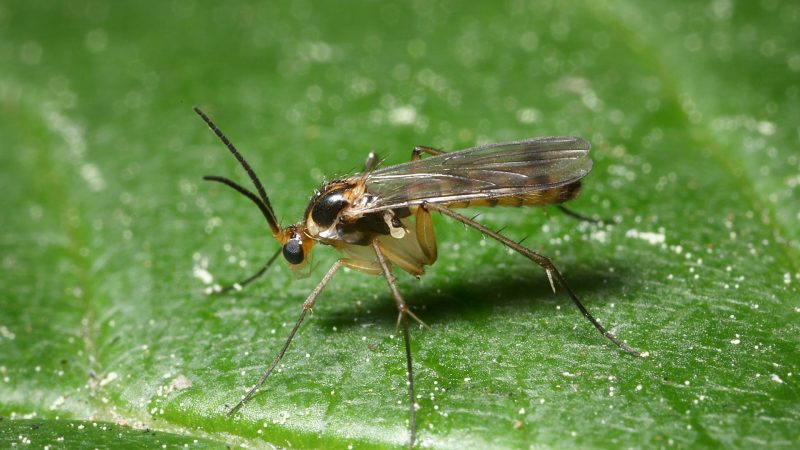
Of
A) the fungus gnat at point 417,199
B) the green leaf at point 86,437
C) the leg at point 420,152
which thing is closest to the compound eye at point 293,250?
the fungus gnat at point 417,199

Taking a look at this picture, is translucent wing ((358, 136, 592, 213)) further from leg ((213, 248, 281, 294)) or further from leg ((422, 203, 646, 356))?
leg ((213, 248, 281, 294))

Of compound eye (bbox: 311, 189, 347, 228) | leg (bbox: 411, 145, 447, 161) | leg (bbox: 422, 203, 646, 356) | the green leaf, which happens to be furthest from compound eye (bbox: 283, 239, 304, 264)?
the green leaf

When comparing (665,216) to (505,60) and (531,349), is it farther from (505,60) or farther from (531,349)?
(505,60)

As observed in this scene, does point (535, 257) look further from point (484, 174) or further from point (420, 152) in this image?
point (420, 152)

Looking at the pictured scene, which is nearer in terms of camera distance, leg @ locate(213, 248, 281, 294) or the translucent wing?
the translucent wing

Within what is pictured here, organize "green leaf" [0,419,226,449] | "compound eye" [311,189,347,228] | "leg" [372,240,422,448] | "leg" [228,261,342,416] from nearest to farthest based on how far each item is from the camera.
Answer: "leg" [372,240,422,448] < "green leaf" [0,419,226,449] < "leg" [228,261,342,416] < "compound eye" [311,189,347,228]

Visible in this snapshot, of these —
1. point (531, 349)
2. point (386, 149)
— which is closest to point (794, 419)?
point (531, 349)

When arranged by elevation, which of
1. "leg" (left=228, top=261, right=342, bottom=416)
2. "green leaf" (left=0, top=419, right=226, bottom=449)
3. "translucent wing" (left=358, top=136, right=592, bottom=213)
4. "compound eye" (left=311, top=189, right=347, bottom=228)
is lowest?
"green leaf" (left=0, top=419, right=226, bottom=449)

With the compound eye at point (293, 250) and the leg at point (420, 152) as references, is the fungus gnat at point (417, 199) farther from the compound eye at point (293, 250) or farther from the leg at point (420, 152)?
the leg at point (420, 152)
